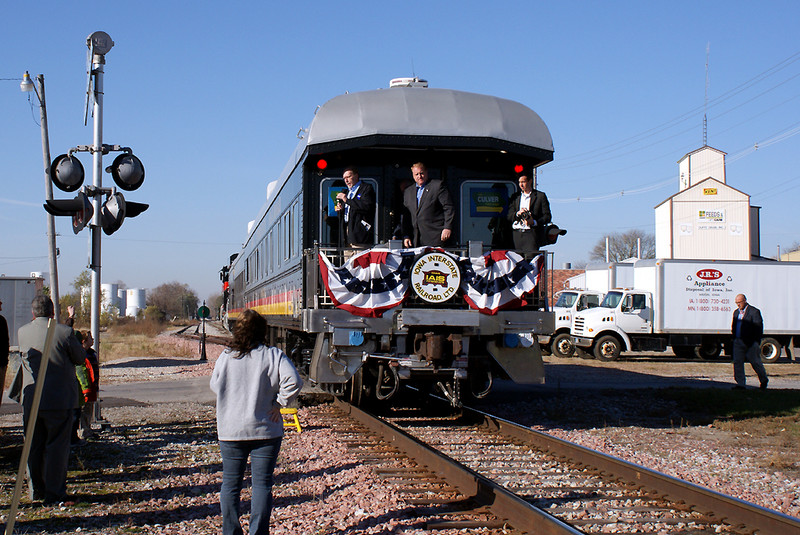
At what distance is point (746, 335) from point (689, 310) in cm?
1186

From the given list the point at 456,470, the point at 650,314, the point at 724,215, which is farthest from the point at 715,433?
the point at 724,215

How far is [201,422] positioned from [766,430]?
7717mm

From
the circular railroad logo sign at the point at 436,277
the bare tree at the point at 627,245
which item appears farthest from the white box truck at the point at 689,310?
the bare tree at the point at 627,245

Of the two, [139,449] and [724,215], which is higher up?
[724,215]

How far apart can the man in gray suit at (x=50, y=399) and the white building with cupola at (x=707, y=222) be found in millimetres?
47025

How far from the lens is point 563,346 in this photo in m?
26.7

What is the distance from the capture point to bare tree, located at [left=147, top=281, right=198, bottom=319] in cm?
16259

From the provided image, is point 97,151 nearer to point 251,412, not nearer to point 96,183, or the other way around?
point 96,183

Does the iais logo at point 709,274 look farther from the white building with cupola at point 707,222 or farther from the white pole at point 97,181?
the white building with cupola at point 707,222

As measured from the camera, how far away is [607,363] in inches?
953

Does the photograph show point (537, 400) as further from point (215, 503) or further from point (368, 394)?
point (215, 503)

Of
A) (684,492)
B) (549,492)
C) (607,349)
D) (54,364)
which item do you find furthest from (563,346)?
(54,364)

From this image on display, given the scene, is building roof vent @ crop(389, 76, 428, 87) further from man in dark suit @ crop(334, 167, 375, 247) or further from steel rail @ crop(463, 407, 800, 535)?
steel rail @ crop(463, 407, 800, 535)

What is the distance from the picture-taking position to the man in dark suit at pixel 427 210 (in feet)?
30.9
